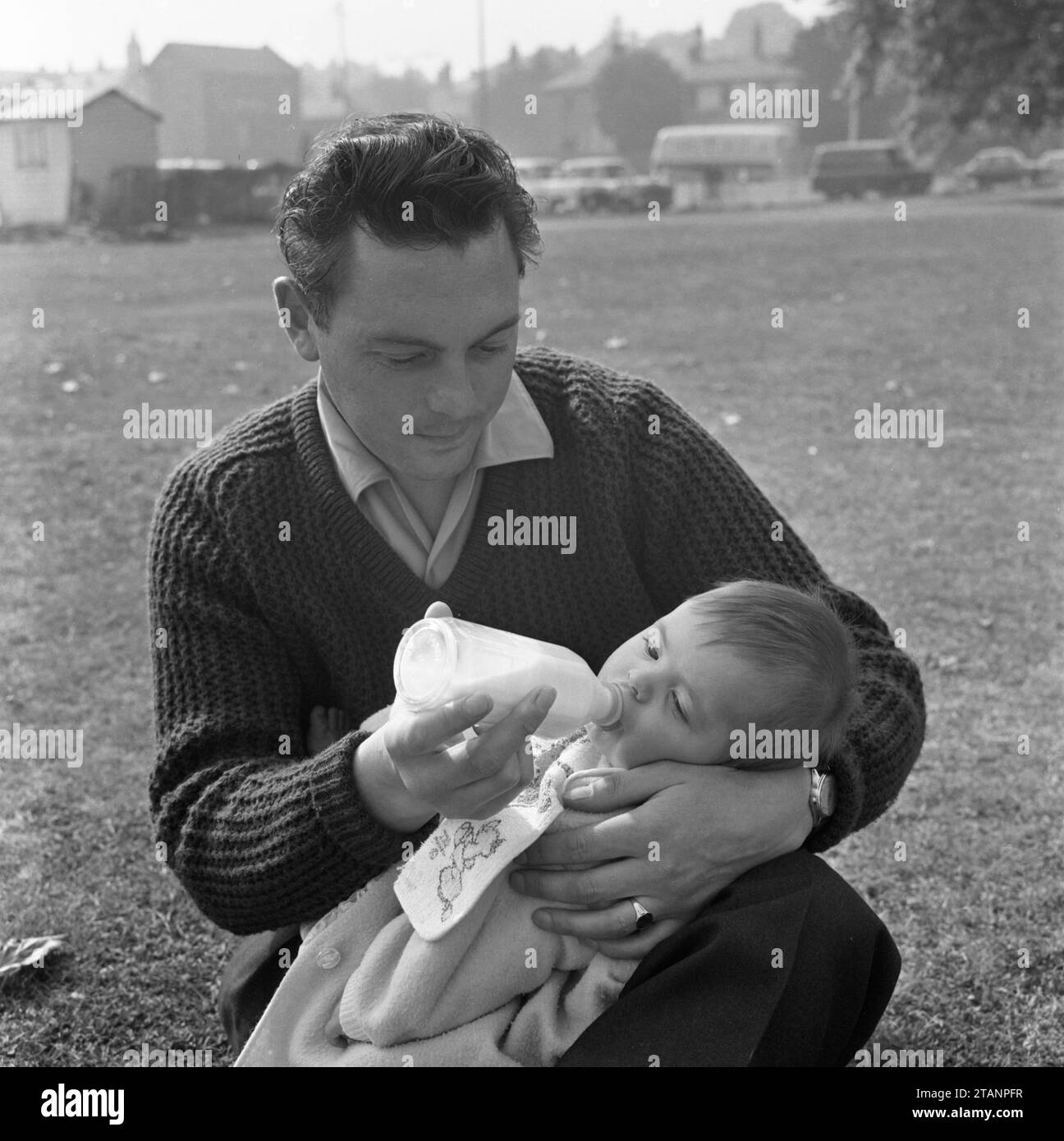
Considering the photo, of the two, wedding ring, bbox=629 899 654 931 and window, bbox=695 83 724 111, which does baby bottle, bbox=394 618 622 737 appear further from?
window, bbox=695 83 724 111

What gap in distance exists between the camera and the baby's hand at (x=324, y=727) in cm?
227

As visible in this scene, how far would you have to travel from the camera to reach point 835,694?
2012 mm

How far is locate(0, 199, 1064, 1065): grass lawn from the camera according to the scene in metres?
2.65

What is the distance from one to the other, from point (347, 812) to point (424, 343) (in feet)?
2.20

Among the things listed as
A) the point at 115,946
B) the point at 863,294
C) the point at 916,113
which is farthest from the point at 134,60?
the point at 115,946

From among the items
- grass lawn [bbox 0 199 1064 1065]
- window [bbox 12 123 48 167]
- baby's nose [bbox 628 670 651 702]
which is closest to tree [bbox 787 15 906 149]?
window [bbox 12 123 48 167]

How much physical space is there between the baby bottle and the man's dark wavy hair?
22.6 inches

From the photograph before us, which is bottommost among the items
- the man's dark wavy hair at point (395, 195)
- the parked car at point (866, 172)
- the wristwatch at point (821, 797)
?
the wristwatch at point (821, 797)

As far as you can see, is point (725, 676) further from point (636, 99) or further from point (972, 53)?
point (636, 99)

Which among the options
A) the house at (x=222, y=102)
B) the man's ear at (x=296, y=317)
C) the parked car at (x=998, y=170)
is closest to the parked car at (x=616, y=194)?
the house at (x=222, y=102)

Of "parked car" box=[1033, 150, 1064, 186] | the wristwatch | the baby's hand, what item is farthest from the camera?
"parked car" box=[1033, 150, 1064, 186]

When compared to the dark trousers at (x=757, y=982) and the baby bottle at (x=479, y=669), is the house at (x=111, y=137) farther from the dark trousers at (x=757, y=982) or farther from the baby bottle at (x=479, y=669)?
the dark trousers at (x=757, y=982)

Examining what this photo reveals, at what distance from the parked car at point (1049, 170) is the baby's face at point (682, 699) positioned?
35997 millimetres

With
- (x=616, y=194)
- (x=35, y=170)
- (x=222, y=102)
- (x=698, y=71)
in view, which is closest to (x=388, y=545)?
(x=35, y=170)
